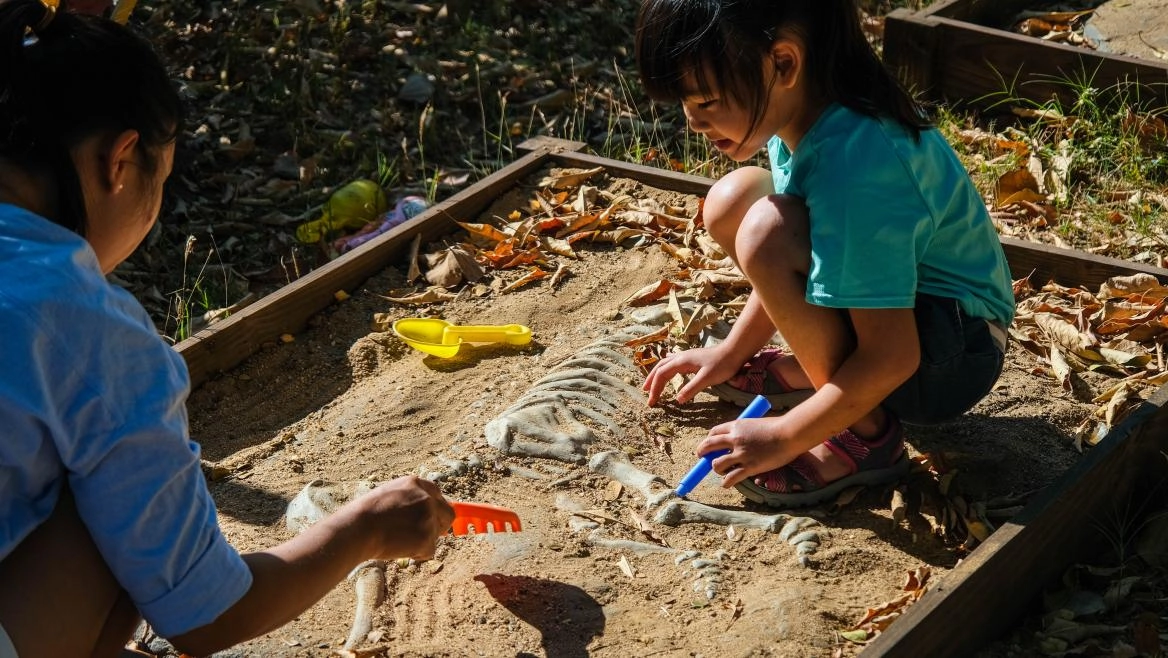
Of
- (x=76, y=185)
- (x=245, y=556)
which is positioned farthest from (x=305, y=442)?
(x=76, y=185)

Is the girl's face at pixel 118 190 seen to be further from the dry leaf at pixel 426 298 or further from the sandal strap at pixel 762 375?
the dry leaf at pixel 426 298

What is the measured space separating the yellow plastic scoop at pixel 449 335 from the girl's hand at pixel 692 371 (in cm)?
44

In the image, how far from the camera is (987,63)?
14.6ft

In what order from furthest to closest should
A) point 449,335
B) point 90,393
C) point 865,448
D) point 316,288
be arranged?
1. point 316,288
2. point 449,335
3. point 865,448
4. point 90,393

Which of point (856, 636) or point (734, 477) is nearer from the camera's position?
point (856, 636)

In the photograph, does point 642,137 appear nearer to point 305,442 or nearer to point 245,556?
point 305,442

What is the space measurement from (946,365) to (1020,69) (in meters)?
2.34

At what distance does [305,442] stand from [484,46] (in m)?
3.14

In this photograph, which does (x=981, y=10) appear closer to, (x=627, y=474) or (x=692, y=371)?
(x=692, y=371)

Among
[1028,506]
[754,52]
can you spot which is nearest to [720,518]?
[1028,506]

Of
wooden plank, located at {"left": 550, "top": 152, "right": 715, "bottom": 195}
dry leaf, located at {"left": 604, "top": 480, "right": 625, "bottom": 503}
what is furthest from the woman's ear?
wooden plank, located at {"left": 550, "top": 152, "right": 715, "bottom": 195}

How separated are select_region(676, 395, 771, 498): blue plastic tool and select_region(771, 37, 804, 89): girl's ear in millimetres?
660

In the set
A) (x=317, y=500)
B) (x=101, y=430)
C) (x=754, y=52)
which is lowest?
(x=317, y=500)

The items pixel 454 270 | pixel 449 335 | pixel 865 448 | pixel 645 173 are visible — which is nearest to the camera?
pixel 865 448
